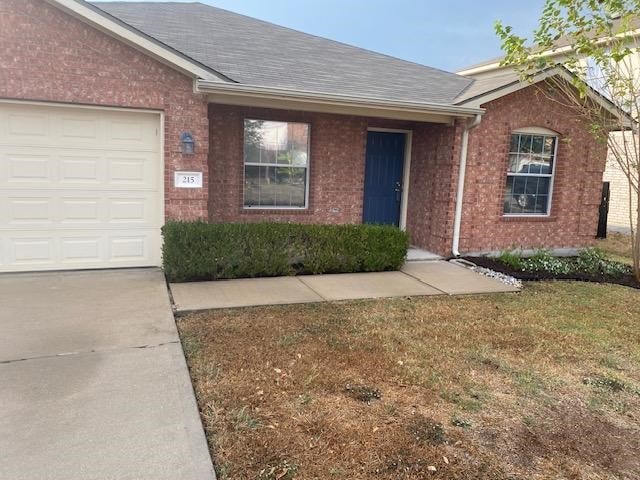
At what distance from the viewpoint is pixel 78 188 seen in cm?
691

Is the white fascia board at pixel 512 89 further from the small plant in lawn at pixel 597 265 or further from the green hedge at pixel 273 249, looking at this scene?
the green hedge at pixel 273 249

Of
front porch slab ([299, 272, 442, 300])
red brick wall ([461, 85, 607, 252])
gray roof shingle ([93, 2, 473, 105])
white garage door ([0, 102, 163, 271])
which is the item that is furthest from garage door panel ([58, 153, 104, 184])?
red brick wall ([461, 85, 607, 252])

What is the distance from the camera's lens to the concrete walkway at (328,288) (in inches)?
234

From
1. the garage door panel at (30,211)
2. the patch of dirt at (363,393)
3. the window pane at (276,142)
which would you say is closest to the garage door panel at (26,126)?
the garage door panel at (30,211)

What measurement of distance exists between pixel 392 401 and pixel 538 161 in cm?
769

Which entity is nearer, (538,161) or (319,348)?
(319,348)

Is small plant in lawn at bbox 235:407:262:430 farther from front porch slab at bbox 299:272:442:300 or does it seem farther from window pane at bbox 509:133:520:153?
window pane at bbox 509:133:520:153

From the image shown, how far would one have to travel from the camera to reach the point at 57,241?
22.6ft

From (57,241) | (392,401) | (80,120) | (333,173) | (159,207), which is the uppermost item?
(80,120)

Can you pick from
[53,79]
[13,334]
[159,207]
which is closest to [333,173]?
[159,207]

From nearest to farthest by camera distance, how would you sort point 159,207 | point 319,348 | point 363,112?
point 319,348 < point 159,207 < point 363,112

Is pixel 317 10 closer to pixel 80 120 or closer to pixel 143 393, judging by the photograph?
pixel 80 120

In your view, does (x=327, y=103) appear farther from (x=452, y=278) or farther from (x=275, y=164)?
(x=452, y=278)

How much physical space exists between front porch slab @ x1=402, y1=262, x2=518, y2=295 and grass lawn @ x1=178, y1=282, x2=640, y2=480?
1055mm
